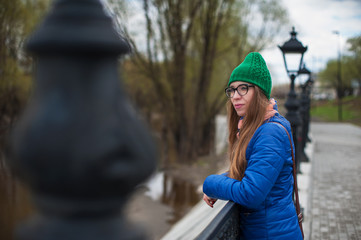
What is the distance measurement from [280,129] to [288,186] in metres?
0.45

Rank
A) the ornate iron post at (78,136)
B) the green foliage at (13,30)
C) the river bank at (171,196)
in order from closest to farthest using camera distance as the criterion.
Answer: the ornate iron post at (78,136), the river bank at (171,196), the green foliage at (13,30)

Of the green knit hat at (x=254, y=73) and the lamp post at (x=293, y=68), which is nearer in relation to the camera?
the green knit hat at (x=254, y=73)

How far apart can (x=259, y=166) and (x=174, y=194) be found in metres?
13.0

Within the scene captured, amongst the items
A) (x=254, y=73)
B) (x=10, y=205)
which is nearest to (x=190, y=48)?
(x=10, y=205)

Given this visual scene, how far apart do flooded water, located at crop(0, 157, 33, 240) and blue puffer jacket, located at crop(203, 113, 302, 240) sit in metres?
9.84

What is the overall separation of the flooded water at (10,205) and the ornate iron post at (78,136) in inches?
433

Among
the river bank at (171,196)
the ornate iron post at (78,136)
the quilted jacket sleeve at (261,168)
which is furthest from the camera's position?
the river bank at (171,196)

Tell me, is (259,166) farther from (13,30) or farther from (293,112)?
(13,30)

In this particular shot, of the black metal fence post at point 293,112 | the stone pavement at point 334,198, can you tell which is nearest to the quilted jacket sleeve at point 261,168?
the stone pavement at point 334,198

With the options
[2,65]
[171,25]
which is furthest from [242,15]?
[2,65]

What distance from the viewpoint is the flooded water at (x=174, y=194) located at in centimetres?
1310

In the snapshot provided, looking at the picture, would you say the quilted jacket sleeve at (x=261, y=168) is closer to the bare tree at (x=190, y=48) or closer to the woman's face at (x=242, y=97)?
the woman's face at (x=242, y=97)

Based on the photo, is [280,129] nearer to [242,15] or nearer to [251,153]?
[251,153]

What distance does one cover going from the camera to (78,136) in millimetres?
673
